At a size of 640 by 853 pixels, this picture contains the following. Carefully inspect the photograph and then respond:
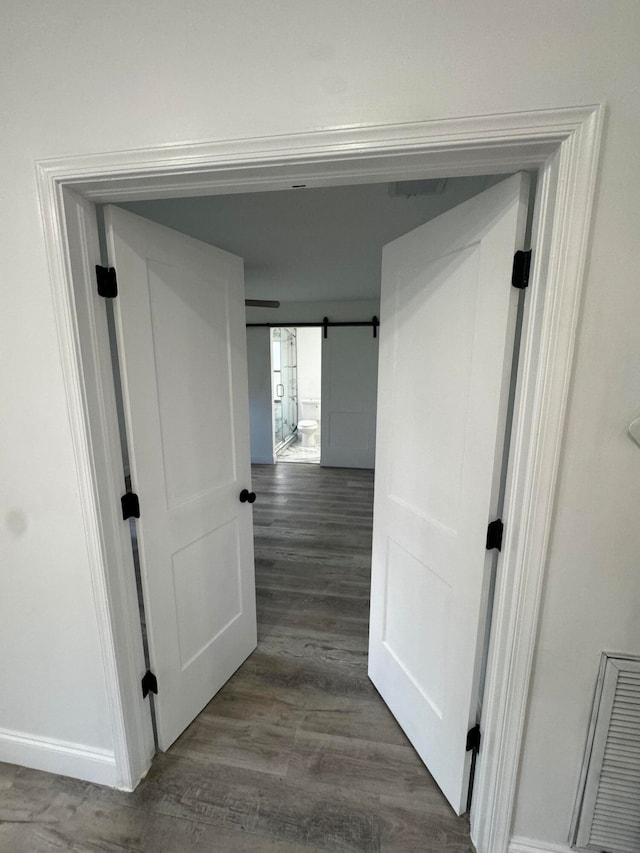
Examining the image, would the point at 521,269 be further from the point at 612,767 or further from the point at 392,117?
the point at 612,767

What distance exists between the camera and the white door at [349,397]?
16.1ft

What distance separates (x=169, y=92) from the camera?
2.89 feet

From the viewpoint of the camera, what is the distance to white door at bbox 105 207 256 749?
3.98 ft

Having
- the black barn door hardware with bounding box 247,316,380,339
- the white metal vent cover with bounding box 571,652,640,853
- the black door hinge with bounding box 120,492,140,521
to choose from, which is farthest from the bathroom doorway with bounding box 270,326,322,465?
the white metal vent cover with bounding box 571,652,640,853

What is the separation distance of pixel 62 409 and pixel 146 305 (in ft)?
1.41

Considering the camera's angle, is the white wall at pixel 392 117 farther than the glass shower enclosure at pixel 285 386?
No

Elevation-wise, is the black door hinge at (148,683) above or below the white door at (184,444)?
below

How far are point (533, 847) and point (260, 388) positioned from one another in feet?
15.5

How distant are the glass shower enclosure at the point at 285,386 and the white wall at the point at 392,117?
15.1ft

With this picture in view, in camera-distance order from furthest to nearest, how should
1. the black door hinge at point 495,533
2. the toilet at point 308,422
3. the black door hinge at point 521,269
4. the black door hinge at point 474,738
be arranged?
1. the toilet at point 308,422
2. the black door hinge at point 474,738
3. the black door hinge at point 495,533
4. the black door hinge at point 521,269

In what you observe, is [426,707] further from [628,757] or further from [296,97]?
[296,97]

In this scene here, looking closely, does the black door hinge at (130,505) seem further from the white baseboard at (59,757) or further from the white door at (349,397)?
the white door at (349,397)

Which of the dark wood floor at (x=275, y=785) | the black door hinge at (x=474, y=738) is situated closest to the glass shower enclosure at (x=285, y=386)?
the dark wood floor at (x=275, y=785)

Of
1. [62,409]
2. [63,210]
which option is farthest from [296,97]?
[62,409]
